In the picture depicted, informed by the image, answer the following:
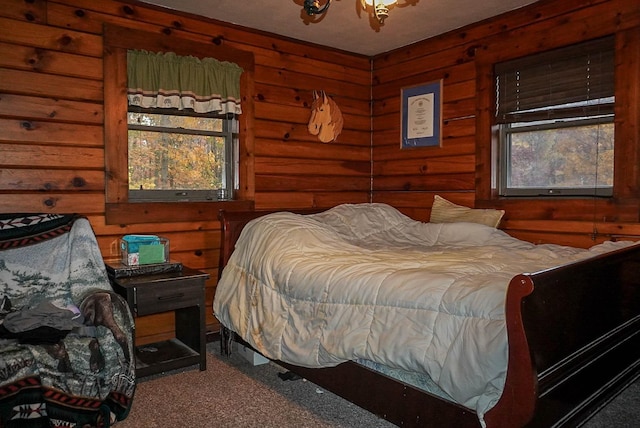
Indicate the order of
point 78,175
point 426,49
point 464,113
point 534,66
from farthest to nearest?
point 426,49 < point 464,113 < point 534,66 < point 78,175

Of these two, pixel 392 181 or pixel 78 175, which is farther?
pixel 392 181

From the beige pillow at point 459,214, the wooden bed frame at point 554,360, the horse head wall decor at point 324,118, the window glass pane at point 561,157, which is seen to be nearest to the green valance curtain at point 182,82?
the horse head wall decor at point 324,118

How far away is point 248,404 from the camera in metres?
2.40

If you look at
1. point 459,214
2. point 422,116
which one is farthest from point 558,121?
point 422,116

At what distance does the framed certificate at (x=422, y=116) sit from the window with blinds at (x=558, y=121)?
51cm

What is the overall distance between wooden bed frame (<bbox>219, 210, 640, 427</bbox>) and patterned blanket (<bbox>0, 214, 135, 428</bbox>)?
33.9 inches

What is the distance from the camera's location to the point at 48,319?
223cm

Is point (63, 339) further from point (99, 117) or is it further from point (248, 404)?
point (99, 117)

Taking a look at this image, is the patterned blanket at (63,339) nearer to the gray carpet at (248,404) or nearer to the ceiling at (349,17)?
the gray carpet at (248,404)

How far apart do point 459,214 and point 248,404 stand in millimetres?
2004

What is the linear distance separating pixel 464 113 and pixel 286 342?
7.68ft

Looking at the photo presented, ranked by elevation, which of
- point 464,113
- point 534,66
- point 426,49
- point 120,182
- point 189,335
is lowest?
point 189,335

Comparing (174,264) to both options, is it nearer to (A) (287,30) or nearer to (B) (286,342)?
(B) (286,342)

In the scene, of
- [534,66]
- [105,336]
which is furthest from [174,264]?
[534,66]
